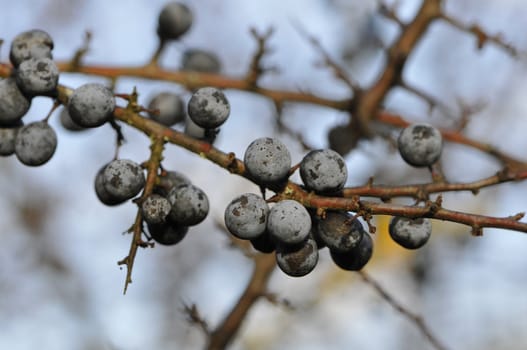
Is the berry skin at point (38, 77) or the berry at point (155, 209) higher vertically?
the berry skin at point (38, 77)

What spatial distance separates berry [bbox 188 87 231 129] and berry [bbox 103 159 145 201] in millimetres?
186

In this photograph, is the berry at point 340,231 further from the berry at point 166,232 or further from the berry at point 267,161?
the berry at point 166,232

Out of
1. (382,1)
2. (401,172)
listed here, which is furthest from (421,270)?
(382,1)

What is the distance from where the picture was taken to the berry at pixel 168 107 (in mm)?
2383

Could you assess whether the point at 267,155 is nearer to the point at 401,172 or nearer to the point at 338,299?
the point at 401,172

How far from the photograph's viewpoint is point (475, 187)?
1.55 m

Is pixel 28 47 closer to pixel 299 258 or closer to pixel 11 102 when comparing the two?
pixel 11 102

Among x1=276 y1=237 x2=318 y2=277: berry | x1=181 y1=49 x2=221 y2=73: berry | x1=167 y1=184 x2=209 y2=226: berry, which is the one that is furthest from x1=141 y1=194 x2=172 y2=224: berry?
x1=181 y1=49 x2=221 y2=73: berry

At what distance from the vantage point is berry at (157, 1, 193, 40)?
8.87 ft

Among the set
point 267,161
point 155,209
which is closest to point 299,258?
point 267,161

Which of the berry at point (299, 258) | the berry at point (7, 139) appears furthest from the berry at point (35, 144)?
the berry at point (299, 258)

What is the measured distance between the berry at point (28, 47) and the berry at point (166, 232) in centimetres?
60

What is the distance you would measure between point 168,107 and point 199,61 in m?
0.58

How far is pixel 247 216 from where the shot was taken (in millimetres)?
1347
